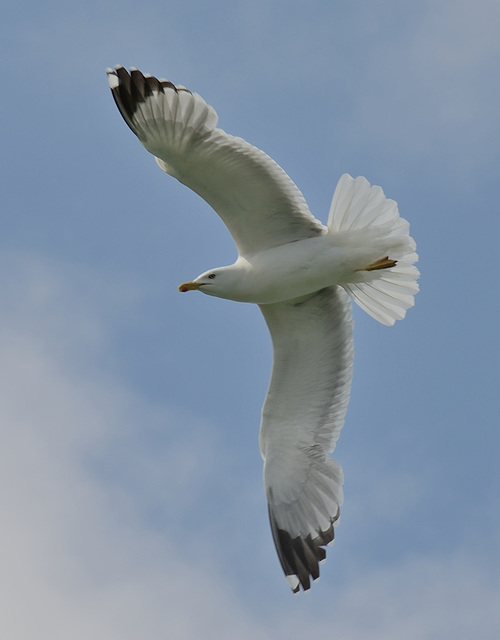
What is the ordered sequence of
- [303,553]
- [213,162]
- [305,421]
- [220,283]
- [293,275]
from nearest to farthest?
[213,162]
[293,275]
[220,283]
[303,553]
[305,421]

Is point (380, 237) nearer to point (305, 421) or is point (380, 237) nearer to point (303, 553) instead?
point (305, 421)

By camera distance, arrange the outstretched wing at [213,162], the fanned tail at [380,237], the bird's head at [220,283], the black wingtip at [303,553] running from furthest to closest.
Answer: the black wingtip at [303,553]
the bird's head at [220,283]
the fanned tail at [380,237]
the outstretched wing at [213,162]

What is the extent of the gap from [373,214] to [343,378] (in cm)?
163

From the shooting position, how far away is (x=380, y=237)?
10094mm

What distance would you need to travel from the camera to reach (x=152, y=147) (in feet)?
31.3

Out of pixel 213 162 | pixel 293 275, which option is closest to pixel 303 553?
pixel 293 275

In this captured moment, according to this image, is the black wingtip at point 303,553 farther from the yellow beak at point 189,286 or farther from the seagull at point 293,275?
the yellow beak at point 189,286

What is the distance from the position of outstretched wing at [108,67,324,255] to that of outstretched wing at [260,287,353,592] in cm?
82

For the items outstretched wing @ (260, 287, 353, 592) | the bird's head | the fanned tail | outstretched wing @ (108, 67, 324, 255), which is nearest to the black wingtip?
outstretched wing @ (260, 287, 353, 592)

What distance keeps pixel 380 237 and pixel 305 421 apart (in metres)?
1.86

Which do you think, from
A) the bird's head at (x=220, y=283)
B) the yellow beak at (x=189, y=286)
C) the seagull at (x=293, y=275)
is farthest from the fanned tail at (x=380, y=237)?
the yellow beak at (x=189, y=286)

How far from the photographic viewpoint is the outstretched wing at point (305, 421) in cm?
1070

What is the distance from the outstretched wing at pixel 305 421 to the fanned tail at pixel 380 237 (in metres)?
0.42

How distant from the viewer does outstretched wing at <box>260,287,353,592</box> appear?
1070 cm
